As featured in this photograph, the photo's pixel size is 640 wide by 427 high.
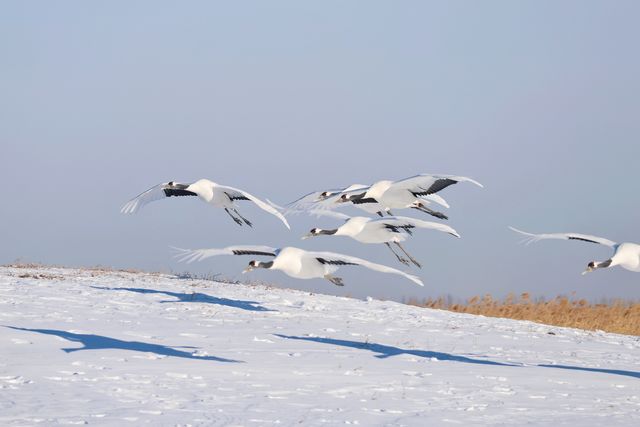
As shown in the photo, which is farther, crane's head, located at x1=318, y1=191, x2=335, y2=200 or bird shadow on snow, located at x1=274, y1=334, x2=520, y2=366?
crane's head, located at x1=318, y1=191, x2=335, y2=200

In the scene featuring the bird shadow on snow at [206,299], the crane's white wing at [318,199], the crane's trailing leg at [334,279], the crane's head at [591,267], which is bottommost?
the bird shadow on snow at [206,299]

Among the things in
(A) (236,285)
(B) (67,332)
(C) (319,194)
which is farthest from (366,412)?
(A) (236,285)

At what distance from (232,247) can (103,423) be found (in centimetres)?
638

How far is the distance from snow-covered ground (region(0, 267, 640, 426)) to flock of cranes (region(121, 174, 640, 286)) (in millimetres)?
1314

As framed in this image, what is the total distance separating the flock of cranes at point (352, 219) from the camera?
16.7 metres

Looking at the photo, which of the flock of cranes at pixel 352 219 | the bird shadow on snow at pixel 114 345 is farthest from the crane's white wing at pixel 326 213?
the bird shadow on snow at pixel 114 345

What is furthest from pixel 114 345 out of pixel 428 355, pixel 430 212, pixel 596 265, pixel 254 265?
pixel 596 265

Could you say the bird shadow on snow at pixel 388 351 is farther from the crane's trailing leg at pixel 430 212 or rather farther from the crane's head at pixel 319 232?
the crane's trailing leg at pixel 430 212

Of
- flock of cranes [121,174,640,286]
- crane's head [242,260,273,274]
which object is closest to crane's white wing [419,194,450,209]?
flock of cranes [121,174,640,286]

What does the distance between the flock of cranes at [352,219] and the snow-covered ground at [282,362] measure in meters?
1.31

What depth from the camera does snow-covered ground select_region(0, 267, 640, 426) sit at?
40.0 feet

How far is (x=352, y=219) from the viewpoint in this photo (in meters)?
18.5

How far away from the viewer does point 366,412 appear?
12141 mm

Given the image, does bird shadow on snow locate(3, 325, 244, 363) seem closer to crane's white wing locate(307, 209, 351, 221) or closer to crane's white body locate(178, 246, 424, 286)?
crane's white body locate(178, 246, 424, 286)
